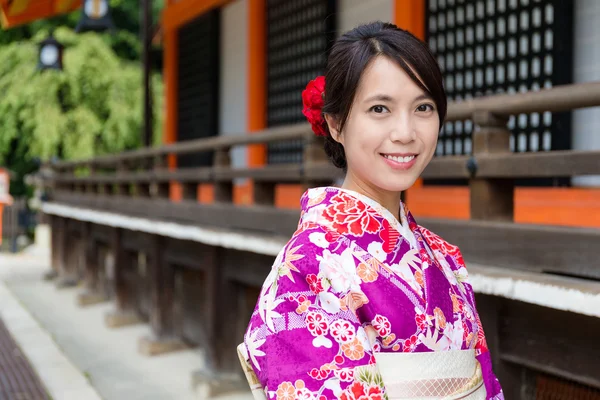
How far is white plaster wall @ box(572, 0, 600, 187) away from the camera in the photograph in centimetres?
506

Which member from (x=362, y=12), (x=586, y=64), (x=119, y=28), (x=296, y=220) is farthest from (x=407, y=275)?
(x=119, y=28)

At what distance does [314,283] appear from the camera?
1581 millimetres

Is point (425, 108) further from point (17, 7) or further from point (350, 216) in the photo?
point (17, 7)

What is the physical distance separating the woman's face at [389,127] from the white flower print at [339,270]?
0.66ft

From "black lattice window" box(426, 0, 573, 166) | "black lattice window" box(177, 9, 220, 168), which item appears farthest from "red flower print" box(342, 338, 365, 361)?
"black lattice window" box(177, 9, 220, 168)

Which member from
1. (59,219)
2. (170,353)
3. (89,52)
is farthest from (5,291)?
(89,52)

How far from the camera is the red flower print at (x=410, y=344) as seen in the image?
5.27 feet

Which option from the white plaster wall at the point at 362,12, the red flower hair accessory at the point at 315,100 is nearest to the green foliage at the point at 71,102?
the white plaster wall at the point at 362,12

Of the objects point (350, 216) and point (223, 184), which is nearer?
point (350, 216)

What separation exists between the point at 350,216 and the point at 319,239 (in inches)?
4.2

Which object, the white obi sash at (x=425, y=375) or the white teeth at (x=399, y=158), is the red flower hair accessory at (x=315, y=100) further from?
the white obi sash at (x=425, y=375)

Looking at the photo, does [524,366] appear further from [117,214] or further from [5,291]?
[5,291]

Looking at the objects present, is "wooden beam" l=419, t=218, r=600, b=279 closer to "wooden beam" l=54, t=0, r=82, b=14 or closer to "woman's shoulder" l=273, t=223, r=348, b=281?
"woman's shoulder" l=273, t=223, r=348, b=281

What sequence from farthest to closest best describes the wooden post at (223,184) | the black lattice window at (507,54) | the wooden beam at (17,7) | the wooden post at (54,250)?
the wooden post at (54,250)
the wooden beam at (17,7)
the wooden post at (223,184)
the black lattice window at (507,54)
